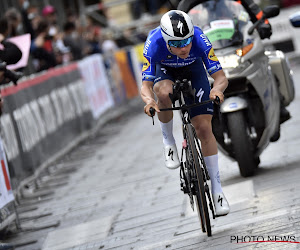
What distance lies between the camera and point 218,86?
7477 mm

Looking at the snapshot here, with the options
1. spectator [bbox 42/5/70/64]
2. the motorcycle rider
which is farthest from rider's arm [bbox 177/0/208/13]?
spectator [bbox 42/5/70/64]

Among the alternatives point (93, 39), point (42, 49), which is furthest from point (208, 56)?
point (93, 39)

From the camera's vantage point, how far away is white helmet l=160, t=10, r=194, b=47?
7180 mm

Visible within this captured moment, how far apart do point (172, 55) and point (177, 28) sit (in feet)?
1.59

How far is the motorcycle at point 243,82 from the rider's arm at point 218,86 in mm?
1891

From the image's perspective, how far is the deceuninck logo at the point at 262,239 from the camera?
6.74 metres

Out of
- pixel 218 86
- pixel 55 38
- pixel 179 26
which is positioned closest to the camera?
pixel 179 26

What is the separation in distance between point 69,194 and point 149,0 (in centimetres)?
2332

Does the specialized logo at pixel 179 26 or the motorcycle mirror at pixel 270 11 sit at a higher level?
the specialized logo at pixel 179 26

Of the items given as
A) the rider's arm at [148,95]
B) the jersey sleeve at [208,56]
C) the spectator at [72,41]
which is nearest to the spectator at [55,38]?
the spectator at [72,41]

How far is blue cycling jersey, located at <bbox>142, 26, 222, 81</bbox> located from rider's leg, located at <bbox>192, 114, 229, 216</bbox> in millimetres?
431

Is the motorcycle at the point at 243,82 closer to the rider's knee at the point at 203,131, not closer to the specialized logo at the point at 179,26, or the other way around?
the rider's knee at the point at 203,131

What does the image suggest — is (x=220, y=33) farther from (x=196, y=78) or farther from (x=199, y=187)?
(x=199, y=187)

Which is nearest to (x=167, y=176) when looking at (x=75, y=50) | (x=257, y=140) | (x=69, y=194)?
(x=69, y=194)
